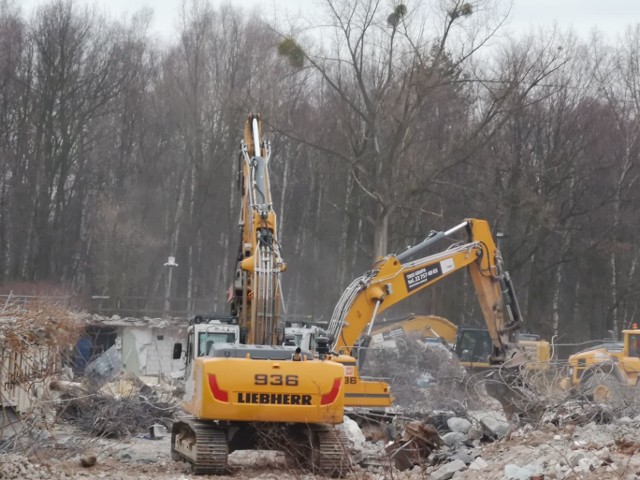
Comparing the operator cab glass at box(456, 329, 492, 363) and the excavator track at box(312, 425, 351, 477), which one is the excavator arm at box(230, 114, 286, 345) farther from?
the operator cab glass at box(456, 329, 492, 363)

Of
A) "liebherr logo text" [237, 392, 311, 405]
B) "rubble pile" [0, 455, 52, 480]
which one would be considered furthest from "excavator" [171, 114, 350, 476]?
"rubble pile" [0, 455, 52, 480]

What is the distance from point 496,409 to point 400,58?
2126 centimetres

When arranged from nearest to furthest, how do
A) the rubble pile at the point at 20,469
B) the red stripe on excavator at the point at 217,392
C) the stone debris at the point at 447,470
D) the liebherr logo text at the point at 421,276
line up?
the rubble pile at the point at 20,469 → the stone debris at the point at 447,470 → the red stripe on excavator at the point at 217,392 → the liebherr logo text at the point at 421,276

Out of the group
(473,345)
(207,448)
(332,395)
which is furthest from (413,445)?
(473,345)

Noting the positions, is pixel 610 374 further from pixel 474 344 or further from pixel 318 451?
pixel 474 344

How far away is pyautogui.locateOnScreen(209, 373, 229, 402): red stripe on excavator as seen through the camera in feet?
51.3

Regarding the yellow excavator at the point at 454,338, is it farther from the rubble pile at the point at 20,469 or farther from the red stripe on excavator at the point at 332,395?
the rubble pile at the point at 20,469

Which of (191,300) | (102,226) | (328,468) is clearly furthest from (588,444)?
(102,226)

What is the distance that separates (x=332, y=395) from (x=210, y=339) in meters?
3.78

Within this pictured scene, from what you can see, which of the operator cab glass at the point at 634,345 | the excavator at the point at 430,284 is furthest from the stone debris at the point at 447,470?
the operator cab glass at the point at 634,345

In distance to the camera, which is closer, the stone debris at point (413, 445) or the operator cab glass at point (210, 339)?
the stone debris at point (413, 445)

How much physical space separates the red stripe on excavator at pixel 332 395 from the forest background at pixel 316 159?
83.1 feet

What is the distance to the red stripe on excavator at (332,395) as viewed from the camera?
15867 mm

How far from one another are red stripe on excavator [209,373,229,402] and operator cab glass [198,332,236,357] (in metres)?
3.38
